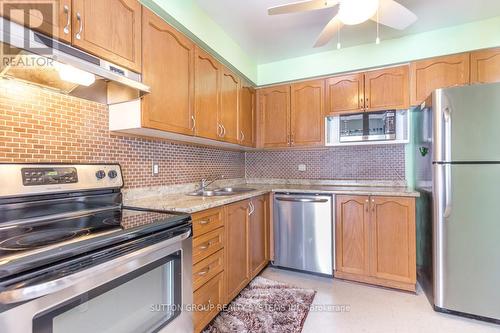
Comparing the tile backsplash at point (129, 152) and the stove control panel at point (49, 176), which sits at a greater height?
the tile backsplash at point (129, 152)

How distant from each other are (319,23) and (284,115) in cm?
105

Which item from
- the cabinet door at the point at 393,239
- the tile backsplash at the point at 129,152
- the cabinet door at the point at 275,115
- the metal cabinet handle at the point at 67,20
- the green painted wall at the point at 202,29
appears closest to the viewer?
→ the metal cabinet handle at the point at 67,20

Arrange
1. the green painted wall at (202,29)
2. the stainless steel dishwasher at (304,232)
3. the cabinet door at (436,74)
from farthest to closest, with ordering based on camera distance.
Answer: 1. the stainless steel dishwasher at (304,232)
2. the cabinet door at (436,74)
3. the green painted wall at (202,29)

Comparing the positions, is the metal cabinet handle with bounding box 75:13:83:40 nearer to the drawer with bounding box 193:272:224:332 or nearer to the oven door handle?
the oven door handle

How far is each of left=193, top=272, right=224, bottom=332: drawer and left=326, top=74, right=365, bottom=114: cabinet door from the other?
211 centimetres

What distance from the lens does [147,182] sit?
1.87 meters

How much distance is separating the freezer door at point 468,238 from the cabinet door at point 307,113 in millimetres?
1225

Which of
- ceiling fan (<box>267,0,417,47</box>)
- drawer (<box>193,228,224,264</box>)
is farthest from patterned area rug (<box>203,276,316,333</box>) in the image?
ceiling fan (<box>267,0,417,47</box>)

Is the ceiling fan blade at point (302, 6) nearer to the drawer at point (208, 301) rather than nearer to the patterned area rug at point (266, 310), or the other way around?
the drawer at point (208, 301)

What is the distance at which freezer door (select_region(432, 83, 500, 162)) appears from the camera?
170 cm

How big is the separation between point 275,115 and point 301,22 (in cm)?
108

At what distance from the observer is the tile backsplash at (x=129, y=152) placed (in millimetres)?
1193

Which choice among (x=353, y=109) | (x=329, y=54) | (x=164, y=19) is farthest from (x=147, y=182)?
(x=329, y=54)

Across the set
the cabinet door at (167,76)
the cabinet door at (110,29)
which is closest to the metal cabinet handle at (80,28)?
the cabinet door at (110,29)
